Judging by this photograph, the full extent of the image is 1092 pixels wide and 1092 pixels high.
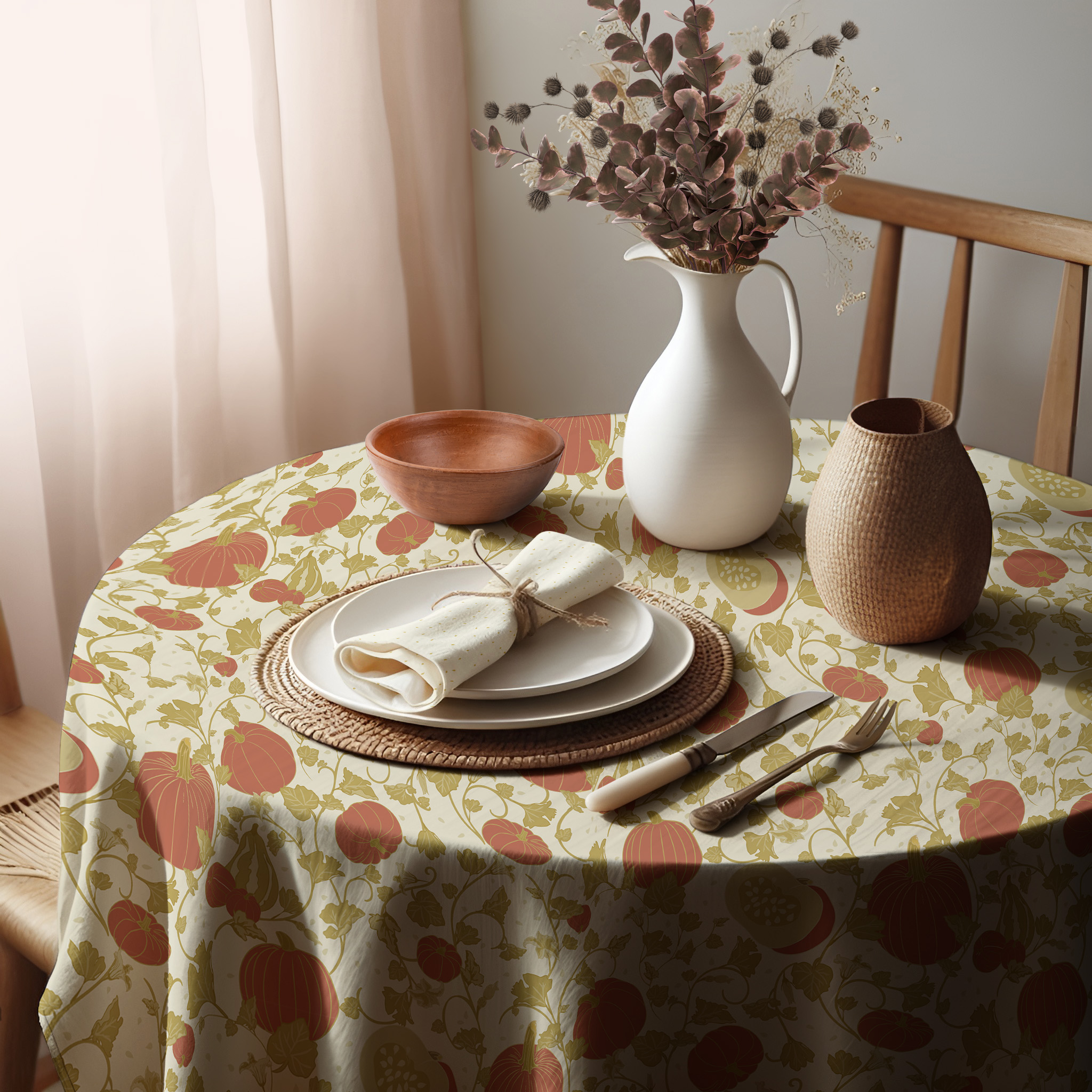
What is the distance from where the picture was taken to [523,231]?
2340 mm

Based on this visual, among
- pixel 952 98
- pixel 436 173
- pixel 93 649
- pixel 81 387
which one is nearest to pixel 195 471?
pixel 81 387

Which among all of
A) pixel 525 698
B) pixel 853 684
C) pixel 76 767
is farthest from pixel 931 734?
pixel 76 767

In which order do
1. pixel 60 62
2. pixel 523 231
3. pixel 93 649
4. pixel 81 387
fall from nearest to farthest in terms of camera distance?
pixel 93 649 < pixel 60 62 < pixel 81 387 < pixel 523 231

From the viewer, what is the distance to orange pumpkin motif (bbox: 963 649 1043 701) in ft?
2.79

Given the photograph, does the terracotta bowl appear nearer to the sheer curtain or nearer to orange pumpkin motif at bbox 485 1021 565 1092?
orange pumpkin motif at bbox 485 1021 565 1092

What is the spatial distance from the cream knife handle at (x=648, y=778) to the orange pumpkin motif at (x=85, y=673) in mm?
405

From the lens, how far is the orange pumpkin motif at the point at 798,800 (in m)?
0.71

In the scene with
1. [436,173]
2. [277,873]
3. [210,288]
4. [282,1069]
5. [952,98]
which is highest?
[952,98]

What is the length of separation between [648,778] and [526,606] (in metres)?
0.21

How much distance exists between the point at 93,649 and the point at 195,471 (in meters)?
0.96

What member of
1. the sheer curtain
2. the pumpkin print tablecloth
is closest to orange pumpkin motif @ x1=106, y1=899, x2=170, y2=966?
the pumpkin print tablecloth

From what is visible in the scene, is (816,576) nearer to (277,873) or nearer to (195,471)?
(277,873)

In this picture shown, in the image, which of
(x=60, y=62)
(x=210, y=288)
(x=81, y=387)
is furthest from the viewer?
(x=210, y=288)

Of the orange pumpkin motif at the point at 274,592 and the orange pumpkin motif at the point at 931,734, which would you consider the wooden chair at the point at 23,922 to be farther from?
the orange pumpkin motif at the point at 931,734
